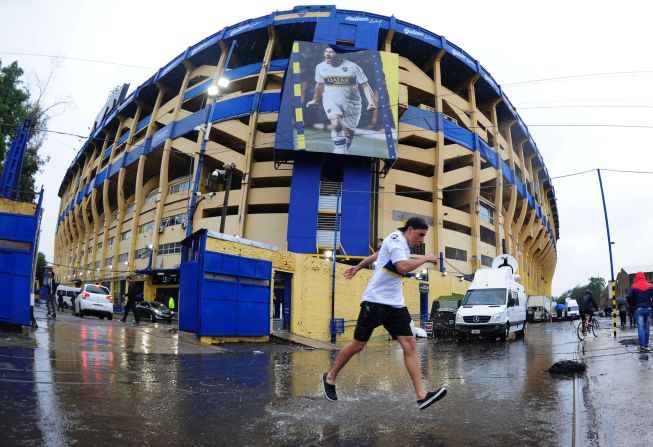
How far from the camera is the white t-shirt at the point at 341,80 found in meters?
29.7

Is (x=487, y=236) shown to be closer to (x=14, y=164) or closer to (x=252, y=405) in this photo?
(x=14, y=164)

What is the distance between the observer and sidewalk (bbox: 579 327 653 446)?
Result: 3152 millimetres

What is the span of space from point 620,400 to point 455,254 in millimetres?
32689

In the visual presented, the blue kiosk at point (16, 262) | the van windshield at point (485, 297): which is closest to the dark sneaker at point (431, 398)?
the blue kiosk at point (16, 262)

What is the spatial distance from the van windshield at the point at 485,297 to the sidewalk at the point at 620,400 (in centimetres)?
869

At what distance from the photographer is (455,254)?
36.2m

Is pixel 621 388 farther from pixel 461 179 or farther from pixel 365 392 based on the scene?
pixel 461 179

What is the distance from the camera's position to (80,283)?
54219mm

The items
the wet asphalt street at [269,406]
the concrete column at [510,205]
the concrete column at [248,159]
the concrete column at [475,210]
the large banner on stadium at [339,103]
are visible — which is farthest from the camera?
the concrete column at [510,205]

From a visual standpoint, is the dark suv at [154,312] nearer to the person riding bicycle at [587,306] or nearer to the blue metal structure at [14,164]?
the blue metal structure at [14,164]

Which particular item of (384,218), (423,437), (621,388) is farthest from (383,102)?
(423,437)

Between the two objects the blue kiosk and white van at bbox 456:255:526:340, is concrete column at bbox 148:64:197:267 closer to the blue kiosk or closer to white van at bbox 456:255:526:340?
white van at bbox 456:255:526:340

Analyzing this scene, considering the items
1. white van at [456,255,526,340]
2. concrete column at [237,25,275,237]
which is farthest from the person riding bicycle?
concrete column at [237,25,275,237]

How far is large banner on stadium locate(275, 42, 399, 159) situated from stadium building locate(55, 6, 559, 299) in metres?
0.08
